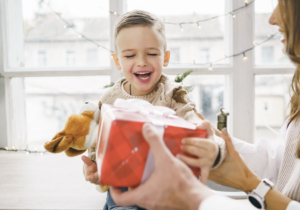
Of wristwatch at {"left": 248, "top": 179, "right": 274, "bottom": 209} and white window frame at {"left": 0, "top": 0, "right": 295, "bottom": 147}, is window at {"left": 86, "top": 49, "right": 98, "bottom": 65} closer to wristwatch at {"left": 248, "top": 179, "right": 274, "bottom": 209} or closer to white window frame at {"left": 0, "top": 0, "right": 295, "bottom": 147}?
white window frame at {"left": 0, "top": 0, "right": 295, "bottom": 147}

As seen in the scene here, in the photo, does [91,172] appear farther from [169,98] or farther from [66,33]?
[66,33]

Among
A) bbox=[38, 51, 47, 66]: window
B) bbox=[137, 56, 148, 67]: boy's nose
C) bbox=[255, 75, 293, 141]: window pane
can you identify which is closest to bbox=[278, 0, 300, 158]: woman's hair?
bbox=[137, 56, 148, 67]: boy's nose

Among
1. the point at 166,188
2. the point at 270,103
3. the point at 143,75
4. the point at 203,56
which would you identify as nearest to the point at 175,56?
the point at 203,56

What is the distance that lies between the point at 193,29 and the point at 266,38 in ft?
1.78

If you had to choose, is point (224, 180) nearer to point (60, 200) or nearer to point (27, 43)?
point (60, 200)

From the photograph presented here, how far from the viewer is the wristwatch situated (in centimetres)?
73

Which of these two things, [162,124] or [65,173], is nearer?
[162,124]

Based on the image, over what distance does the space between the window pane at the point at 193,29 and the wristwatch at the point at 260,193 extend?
1151mm

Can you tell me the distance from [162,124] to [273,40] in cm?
164

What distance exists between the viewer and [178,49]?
1813 millimetres

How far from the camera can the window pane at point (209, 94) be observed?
181 centimetres

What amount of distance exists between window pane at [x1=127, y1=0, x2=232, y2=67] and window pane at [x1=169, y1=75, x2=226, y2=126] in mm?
137

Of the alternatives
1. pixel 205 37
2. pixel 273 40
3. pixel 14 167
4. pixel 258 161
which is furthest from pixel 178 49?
pixel 14 167

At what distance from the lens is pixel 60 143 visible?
716mm
